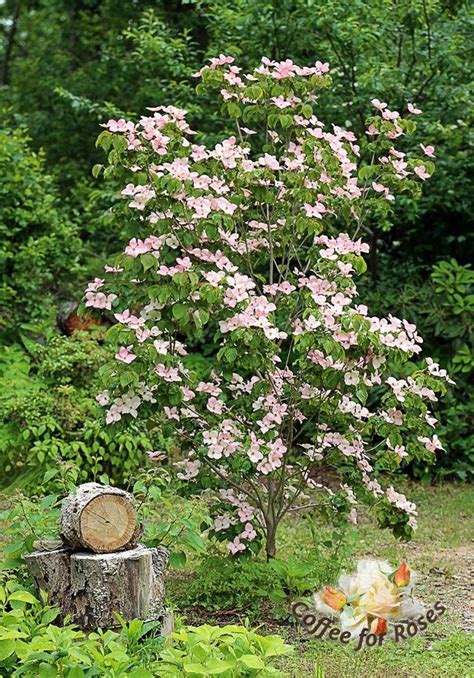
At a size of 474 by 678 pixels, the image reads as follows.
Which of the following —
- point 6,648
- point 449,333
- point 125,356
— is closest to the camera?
point 6,648

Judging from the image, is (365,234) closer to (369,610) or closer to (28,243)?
(28,243)

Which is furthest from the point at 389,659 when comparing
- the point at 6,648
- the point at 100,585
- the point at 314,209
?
the point at 314,209

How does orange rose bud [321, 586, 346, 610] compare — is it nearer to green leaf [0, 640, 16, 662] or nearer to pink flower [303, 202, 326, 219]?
green leaf [0, 640, 16, 662]

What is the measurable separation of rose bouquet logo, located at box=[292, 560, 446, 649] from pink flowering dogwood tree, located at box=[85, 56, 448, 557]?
51 cm

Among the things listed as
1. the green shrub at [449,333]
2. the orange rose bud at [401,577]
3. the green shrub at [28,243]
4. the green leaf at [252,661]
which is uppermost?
the green leaf at [252,661]

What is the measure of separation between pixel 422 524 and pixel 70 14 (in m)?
8.95

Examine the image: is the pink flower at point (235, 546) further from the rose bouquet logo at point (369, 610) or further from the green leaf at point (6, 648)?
the green leaf at point (6, 648)

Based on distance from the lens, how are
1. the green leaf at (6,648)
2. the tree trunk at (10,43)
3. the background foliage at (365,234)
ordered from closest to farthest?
1. the green leaf at (6,648)
2. the background foliage at (365,234)
3. the tree trunk at (10,43)

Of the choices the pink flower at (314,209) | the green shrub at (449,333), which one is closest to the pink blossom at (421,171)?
the pink flower at (314,209)

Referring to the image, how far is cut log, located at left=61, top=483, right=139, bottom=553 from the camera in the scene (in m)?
3.75

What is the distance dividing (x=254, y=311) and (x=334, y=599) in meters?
1.16

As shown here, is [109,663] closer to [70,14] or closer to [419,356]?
[419,356]

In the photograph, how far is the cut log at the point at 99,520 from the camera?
148 inches

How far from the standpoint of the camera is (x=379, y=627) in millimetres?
3795
